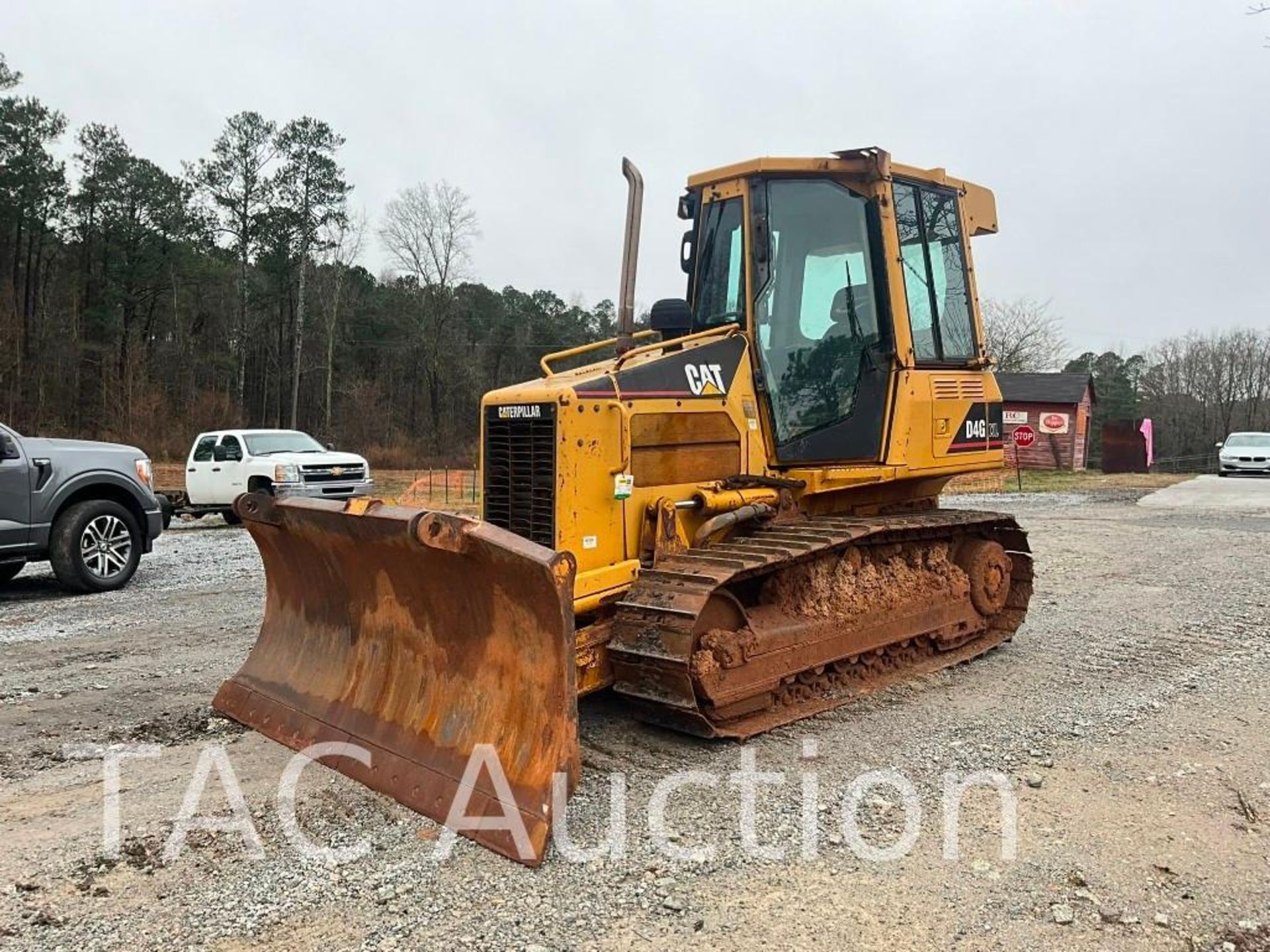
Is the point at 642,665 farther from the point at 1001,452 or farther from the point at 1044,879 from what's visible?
the point at 1001,452

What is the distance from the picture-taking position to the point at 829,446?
5.84 meters

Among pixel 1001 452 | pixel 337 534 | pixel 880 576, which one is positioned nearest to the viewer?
pixel 337 534

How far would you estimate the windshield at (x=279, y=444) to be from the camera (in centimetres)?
1656

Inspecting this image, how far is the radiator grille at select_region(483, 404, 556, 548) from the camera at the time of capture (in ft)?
15.8

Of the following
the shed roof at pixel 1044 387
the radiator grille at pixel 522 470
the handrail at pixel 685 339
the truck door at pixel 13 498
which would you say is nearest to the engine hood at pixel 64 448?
the truck door at pixel 13 498

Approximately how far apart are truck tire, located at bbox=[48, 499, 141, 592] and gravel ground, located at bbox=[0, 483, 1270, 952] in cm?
291

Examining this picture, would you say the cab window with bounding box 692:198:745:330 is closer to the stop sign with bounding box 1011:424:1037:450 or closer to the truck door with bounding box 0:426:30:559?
the truck door with bounding box 0:426:30:559

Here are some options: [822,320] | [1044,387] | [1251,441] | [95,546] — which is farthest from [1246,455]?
[95,546]

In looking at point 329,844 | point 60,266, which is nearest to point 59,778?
point 329,844

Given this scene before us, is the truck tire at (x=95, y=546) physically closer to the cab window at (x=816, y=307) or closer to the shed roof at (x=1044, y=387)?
the cab window at (x=816, y=307)

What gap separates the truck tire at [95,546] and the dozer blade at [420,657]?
4905 mm

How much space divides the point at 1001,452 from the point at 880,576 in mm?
2075

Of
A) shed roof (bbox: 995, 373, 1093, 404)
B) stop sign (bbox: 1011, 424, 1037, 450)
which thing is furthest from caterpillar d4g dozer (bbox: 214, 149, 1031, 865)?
shed roof (bbox: 995, 373, 1093, 404)

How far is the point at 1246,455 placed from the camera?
27.4 meters
